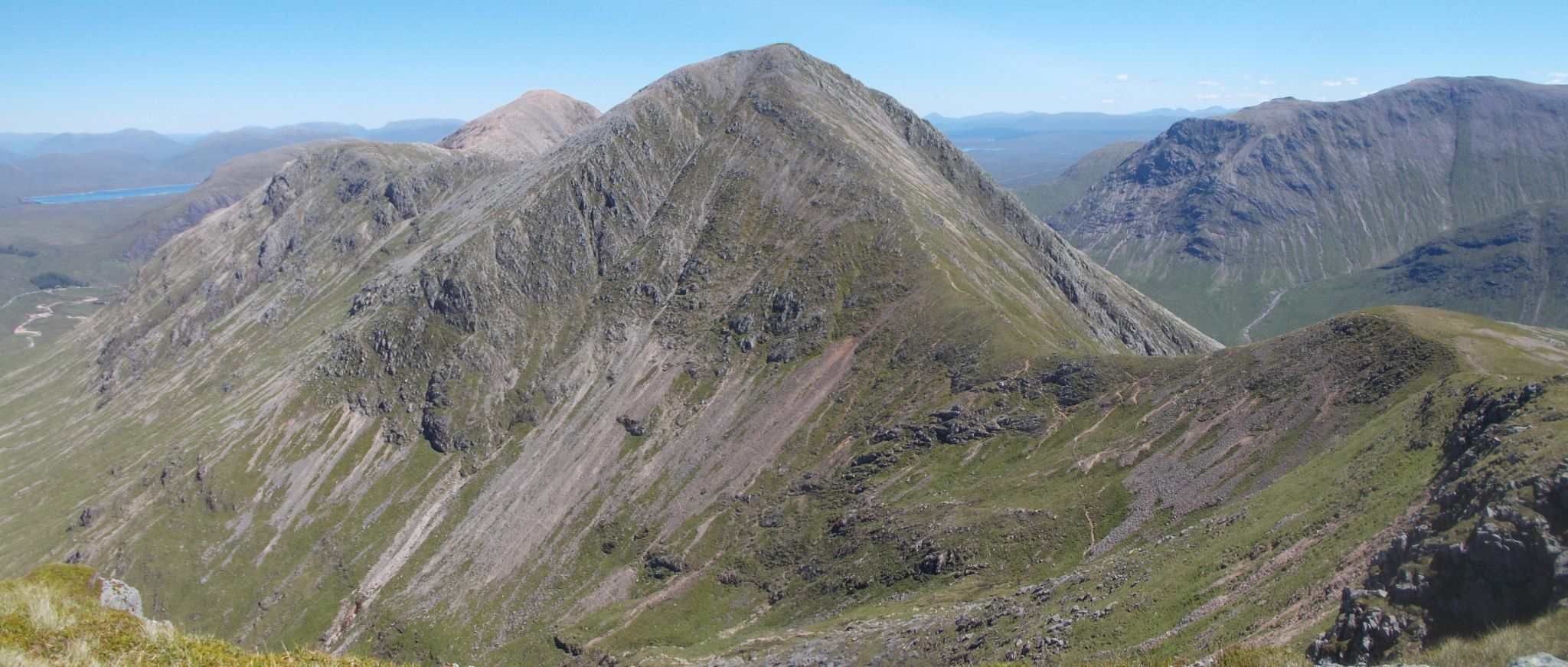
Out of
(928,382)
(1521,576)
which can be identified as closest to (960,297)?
(928,382)

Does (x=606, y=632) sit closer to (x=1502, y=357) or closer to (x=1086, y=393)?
(x=1086, y=393)

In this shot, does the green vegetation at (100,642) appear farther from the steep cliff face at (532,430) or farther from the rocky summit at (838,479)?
the steep cliff face at (532,430)

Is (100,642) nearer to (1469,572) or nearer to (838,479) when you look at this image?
(1469,572)

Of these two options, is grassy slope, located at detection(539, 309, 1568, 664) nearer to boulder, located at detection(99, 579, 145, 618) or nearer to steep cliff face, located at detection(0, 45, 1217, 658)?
steep cliff face, located at detection(0, 45, 1217, 658)

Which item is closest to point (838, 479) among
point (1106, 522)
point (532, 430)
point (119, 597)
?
point (1106, 522)

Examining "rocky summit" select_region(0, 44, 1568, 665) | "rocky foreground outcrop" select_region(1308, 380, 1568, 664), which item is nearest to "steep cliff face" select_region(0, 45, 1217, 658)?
"rocky summit" select_region(0, 44, 1568, 665)

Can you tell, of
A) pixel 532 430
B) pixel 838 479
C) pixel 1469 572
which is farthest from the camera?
pixel 532 430
